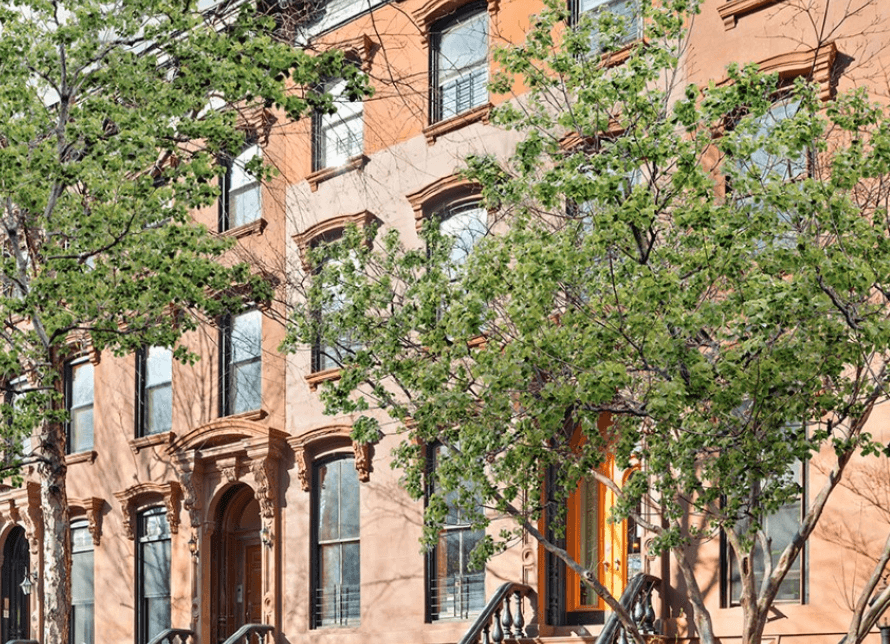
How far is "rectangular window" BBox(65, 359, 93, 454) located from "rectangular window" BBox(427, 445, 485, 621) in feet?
30.2

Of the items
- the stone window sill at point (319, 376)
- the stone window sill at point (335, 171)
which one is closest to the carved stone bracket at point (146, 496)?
the stone window sill at point (319, 376)

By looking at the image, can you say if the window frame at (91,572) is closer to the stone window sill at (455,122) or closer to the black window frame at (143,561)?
the black window frame at (143,561)

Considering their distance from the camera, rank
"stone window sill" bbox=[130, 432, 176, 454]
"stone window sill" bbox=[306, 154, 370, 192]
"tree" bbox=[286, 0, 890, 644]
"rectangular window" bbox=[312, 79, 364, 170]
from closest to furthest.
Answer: "tree" bbox=[286, 0, 890, 644] → "stone window sill" bbox=[306, 154, 370, 192] → "rectangular window" bbox=[312, 79, 364, 170] → "stone window sill" bbox=[130, 432, 176, 454]

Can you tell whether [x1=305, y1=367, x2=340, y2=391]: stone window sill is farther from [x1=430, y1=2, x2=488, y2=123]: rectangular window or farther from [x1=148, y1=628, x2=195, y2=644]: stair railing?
[x1=148, y1=628, x2=195, y2=644]: stair railing

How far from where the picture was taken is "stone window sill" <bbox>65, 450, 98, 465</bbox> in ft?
81.9

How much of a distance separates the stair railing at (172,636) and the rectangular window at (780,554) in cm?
947

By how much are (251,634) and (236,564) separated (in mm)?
1566

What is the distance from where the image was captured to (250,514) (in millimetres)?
22719

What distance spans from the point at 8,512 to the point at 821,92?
1821cm

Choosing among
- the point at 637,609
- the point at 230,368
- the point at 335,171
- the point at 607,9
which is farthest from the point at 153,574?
the point at 607,9

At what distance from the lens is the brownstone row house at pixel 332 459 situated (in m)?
15.9

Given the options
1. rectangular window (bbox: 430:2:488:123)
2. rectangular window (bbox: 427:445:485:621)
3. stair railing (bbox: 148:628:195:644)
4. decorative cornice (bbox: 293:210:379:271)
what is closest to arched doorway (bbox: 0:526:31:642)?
stair railing (bbox: 148:628:195:644)

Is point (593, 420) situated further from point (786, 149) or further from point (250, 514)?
point (250, 514)

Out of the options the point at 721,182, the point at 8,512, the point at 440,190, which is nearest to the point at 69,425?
the point at 8,512
